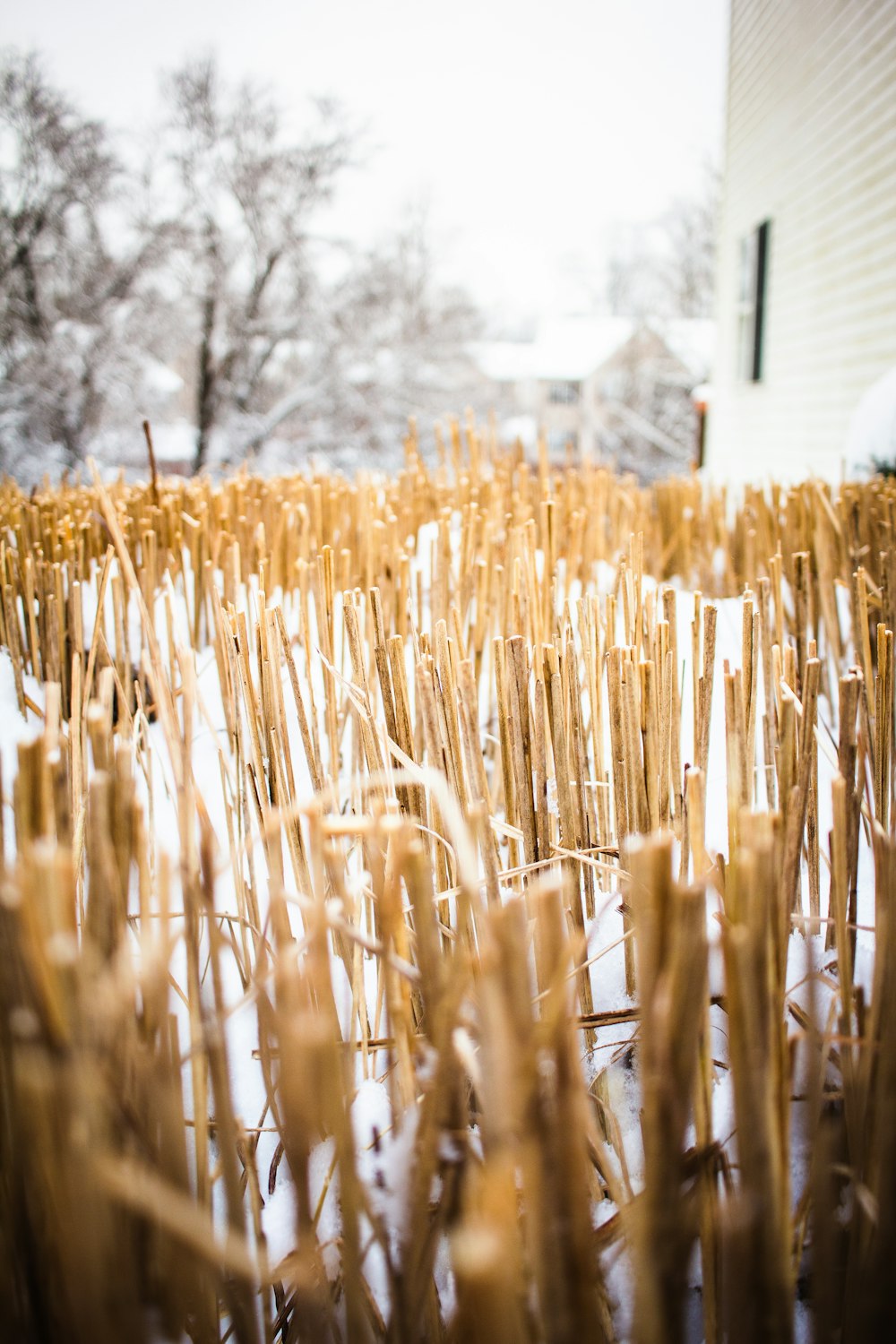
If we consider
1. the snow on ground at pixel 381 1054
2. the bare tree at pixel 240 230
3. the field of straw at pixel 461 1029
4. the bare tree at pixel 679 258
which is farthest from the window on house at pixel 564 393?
the field of straw at pixel 461 1029

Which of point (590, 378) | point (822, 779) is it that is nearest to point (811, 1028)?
point (822, 779)

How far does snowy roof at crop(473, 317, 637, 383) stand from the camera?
25.8 m

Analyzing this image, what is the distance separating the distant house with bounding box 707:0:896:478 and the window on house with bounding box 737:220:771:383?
0.01 m

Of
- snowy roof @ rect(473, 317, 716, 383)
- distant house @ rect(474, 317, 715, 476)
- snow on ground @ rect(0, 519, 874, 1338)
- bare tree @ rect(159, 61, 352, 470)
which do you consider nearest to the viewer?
snow on ground @ rect(0, 519, 874, 1338)

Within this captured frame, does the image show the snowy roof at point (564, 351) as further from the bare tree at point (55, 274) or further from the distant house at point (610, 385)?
the bare tree at point (55, 274)

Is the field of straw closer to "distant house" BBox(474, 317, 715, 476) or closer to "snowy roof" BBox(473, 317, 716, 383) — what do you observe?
"distant house" BBox(474, 317, 715, 476)

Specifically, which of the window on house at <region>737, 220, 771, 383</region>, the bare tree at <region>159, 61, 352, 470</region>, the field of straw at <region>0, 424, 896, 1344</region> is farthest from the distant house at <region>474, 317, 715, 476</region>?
the field of straw at <region>0, 424, 896, 1344</region>

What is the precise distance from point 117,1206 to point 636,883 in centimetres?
42

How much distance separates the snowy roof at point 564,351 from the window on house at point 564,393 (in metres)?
0.21

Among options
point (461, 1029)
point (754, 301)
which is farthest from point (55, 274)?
point (461, 1029)

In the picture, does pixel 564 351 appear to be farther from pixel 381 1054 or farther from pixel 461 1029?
pixel 461 1029

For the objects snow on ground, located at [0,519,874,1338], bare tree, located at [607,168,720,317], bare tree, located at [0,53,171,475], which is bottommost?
snow on ground, located at [0,519,874,1338]

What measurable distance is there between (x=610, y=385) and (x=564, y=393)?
2204 mm

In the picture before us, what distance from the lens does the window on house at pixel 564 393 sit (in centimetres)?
2578
